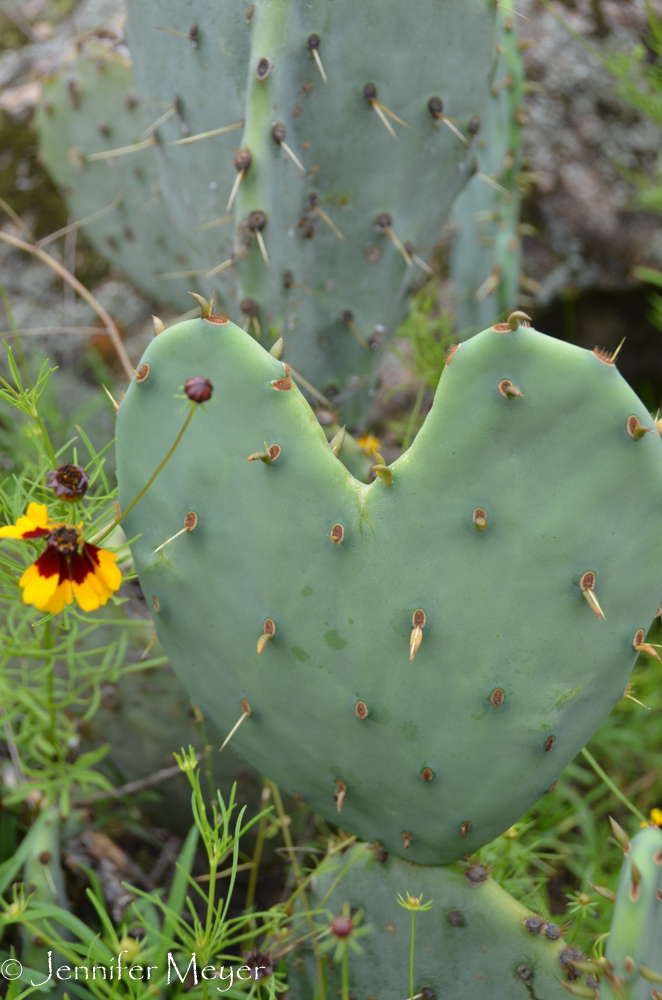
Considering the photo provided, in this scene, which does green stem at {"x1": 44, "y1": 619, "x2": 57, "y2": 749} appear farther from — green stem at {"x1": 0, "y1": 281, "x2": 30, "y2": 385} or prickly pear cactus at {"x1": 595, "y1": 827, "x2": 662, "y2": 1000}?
prickly pear cactus at {"x1": 595, "y1": 827, "x2": 662, "y2": 1000}

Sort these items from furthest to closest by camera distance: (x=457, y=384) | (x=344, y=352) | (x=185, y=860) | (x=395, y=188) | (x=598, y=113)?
1. (x=598, y=113)
2. (x=344, y=352)
3. (x=395, y=188)
4. (x=185, y=860)
5. (x=457, y=384)

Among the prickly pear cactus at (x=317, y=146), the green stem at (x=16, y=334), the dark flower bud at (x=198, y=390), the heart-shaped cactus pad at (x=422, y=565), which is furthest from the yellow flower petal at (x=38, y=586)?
the prickly pear cactus at (x=317, y=146)

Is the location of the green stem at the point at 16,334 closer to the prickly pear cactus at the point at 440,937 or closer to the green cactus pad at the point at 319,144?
the green cactus pad at the point at 319,144

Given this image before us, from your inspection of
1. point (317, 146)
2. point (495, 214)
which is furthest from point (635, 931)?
point (495, 214)

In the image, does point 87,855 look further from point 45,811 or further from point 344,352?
point 344,352

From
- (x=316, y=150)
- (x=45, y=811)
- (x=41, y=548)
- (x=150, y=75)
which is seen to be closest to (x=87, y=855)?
(x=45, y=811)

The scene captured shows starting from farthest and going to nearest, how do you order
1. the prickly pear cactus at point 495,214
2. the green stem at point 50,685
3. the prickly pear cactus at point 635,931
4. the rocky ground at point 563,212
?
1. the rocky ground at point 563,212
2. the prickly pear cactus at point 495,214
3. the green stem at point 50,685
4. the prickly pear cactus at point 635,931
